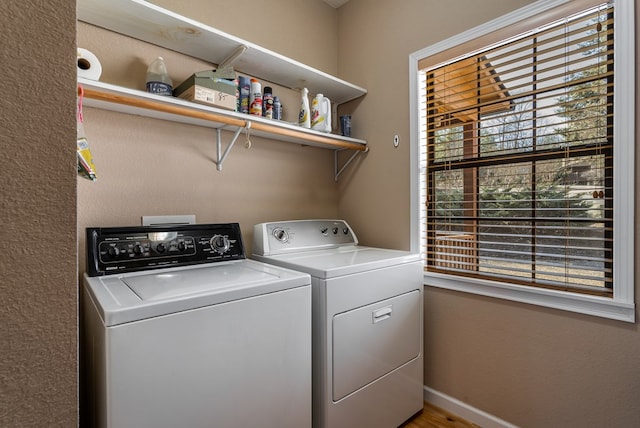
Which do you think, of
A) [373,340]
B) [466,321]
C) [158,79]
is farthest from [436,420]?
[158,79]

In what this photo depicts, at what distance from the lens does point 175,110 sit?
58.6 inches

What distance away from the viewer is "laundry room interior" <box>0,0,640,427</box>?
0.46 meters

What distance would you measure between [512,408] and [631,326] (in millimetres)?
706

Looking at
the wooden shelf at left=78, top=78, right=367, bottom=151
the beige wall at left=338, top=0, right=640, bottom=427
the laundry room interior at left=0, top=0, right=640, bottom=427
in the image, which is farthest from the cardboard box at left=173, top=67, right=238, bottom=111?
the beige wall at left=338, top=0, right=640, bottom=427

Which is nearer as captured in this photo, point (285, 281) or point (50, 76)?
point (50, 76)

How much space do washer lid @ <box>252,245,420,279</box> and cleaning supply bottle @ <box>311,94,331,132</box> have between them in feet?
2.61

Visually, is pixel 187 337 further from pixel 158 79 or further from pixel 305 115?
pixel 305 115

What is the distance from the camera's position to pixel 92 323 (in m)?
1.11

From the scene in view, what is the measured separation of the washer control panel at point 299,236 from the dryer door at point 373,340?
599 millimetres

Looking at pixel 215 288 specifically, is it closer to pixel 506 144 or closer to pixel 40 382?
pixel 40 382

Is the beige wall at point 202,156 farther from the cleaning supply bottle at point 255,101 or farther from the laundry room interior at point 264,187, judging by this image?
the cleaning supply bottle at point 255,101

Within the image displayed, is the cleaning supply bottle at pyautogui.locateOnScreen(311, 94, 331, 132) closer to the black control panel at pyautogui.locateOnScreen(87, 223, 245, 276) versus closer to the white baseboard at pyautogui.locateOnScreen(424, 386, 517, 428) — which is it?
the black control panel at pyautogui.locateOnScreen(87, 223, 245, 276)

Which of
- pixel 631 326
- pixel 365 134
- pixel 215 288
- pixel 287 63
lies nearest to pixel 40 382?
pixel 215 288

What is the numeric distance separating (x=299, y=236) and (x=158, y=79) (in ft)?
3.68
